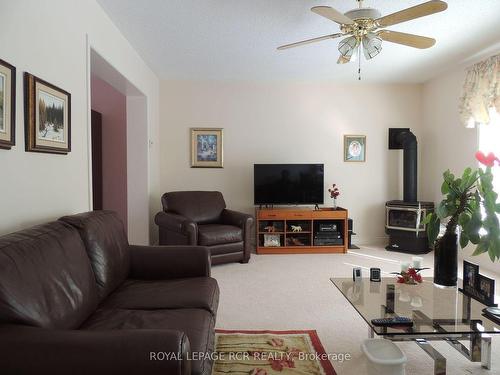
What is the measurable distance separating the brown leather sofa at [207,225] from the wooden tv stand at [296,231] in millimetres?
572

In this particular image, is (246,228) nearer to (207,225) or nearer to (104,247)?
(207,225)

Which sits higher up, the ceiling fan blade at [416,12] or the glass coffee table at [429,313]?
the ceiling fan blade at [416,12]

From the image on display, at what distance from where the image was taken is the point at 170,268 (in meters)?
2.34

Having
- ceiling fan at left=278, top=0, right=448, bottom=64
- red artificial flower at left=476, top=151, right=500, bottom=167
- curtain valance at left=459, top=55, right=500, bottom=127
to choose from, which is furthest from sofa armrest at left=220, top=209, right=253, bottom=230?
curtain valance at left=459, top=55, right=500, bottom=127

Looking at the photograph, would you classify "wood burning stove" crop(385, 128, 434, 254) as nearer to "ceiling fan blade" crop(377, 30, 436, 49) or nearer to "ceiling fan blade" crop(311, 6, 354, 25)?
"ceiling fan blade" crop(377, 30, 436, 49)

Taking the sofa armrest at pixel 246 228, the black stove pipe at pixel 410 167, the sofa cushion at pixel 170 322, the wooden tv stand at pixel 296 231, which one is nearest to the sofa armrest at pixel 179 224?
the sofa armrest at pixel 246 228

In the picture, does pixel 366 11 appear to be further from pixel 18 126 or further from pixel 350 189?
pixel 350 189

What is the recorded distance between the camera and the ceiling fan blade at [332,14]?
2.29 m

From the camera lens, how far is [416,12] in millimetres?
2291

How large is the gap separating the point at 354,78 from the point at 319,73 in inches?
25.2

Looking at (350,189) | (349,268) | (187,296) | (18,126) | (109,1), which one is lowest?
(349,268)

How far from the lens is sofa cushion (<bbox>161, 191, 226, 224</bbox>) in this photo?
4586 millimetres

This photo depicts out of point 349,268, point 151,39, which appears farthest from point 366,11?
point 349,268

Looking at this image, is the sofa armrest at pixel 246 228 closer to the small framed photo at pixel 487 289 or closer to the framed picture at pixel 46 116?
the framed picture at pixel 46 116
